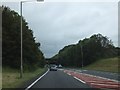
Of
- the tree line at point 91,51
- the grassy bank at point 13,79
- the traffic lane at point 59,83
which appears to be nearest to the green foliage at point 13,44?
the grassy bank at point 13,79

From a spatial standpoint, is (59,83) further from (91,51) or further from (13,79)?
(91,51)

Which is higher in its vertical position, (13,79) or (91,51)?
(91,51)

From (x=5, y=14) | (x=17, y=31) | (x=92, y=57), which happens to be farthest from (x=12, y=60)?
(x=92, y=57)

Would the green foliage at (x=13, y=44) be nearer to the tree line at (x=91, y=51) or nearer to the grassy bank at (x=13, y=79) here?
the grassy bank at (x=13, y=79)

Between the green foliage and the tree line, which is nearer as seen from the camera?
the green foliage

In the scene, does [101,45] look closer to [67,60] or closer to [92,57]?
[92,57]

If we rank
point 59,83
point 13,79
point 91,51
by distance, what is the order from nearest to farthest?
point 59,83, point 13,79, point 91,51

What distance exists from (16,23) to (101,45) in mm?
87838

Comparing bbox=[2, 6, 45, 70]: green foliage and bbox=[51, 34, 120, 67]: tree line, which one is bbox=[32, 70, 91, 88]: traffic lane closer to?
bbox=[2, 6, 45, 70]: green foliage

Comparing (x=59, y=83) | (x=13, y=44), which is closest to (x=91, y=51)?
(x=13, y=44)

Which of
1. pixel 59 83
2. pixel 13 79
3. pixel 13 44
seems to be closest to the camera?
pixel 59 83

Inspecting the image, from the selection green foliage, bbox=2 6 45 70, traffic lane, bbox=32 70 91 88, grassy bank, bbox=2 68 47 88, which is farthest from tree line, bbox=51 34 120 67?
traffic lane, bbox=32 70 91 88

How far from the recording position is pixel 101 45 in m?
155

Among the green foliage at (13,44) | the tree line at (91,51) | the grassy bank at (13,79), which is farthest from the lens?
the tree line at (91,51)
